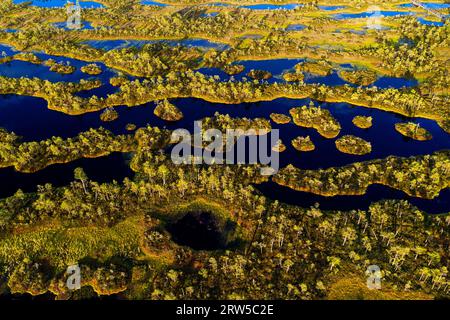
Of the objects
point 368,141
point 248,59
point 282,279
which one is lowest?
point 282,279

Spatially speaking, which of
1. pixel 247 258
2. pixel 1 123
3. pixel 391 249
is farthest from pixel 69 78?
pixel 391 249

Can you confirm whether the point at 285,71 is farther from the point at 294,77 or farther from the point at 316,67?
the point at 316,67

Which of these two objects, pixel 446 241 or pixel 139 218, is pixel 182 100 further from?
pixel 446 241

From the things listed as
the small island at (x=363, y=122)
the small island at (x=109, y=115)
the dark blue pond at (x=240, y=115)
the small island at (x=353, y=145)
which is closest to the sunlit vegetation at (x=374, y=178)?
the dark blue pond at (x=240, y=115)

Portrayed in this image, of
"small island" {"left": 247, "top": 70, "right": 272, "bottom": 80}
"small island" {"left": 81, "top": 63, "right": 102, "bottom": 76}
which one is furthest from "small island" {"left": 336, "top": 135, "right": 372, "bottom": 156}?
"small island" {"left": 81, "top": 63, "right": 102, "bottom": 76}

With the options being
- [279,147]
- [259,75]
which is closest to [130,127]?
[279,147]

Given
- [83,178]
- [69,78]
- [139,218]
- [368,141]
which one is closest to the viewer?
[139,218]
